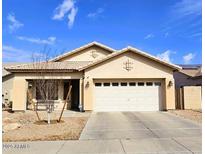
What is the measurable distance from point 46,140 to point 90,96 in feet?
35.6

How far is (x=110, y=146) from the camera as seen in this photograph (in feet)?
28.1

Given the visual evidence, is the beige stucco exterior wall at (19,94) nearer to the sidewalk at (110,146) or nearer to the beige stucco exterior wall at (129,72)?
the beige stucco exterior wall at (129,72)

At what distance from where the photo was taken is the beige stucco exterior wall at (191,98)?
21.2m

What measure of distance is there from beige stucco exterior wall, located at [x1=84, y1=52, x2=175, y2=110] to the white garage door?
0.53 m

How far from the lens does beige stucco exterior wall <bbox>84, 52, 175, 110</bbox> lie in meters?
20.5

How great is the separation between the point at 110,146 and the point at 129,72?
1243cm

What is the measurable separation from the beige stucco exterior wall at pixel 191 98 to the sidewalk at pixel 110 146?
12023 millimetres

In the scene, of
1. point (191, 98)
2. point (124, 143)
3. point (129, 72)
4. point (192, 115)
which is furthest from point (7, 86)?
point (124, 143)

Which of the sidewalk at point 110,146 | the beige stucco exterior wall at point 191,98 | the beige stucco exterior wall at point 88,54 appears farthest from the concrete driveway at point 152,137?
the beige stucco exterior wall at point 88,54

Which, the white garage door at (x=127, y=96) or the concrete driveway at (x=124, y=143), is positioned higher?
the white garage door at (x=127, y=96)

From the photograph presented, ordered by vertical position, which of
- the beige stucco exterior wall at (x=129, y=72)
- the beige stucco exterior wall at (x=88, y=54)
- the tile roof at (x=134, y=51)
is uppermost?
the beige stucco exterior wall at (x=88, y=54)

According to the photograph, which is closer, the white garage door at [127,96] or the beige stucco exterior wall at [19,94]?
the white garage door at [127,96]

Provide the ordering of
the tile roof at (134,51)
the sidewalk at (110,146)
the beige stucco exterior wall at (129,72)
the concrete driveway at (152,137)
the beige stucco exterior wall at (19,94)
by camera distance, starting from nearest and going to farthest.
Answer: the sidewalk at (110,146) → the concrete driveway at (152,137) → the tile roof at (134,51) → the beige stucco exterior wall at (129,72) → the beige stucco exterior wall at (19,94)

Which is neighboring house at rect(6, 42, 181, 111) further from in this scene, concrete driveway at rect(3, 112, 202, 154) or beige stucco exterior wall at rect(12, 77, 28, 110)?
concrete driveway at rect(3, 112, 202, 154)
